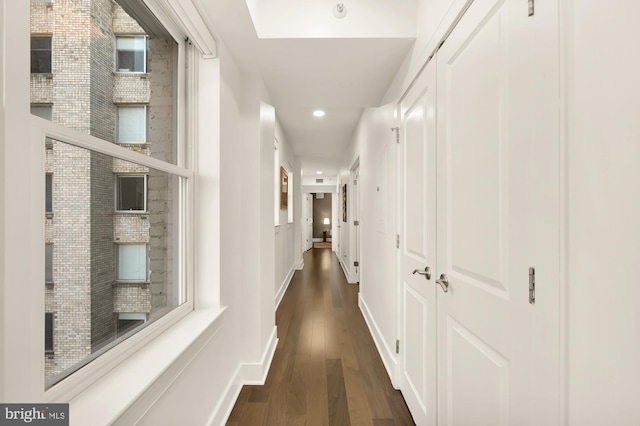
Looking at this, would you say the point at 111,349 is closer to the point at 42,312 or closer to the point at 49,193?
the point at 42,312

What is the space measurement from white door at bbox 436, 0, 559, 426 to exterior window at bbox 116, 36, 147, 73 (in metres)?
1.32

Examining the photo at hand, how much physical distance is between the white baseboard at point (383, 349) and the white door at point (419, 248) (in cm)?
15

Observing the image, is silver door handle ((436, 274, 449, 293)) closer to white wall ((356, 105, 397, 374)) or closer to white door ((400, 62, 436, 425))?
white door ((400, 62, 436, 425))

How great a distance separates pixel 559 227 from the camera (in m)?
0.70

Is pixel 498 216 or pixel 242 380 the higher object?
pixel 498 216

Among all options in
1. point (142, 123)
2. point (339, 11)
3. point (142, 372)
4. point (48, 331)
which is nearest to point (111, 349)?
point (142, 372)

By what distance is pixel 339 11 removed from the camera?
1.66 metres

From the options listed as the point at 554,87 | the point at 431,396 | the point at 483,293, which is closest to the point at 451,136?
the point at 554,87

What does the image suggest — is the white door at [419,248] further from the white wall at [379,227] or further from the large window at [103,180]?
the large window at [103,180]

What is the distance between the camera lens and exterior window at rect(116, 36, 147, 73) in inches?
41.9

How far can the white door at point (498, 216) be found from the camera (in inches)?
29.4

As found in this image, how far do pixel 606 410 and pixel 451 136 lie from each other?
3.28 ft

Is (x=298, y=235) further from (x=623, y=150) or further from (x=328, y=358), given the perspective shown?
(x=623, y=150)

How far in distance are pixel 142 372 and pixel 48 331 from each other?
0.32m
